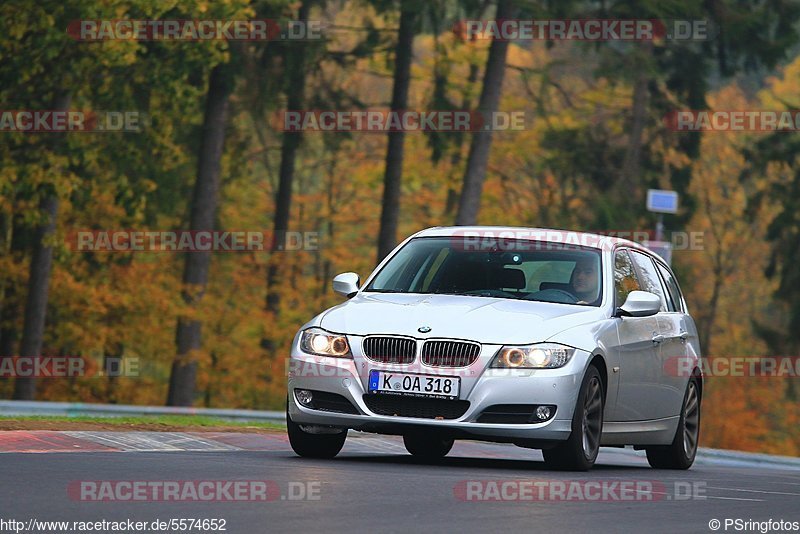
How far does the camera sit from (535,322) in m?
12.4

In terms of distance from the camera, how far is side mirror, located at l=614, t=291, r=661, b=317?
13.4 metres

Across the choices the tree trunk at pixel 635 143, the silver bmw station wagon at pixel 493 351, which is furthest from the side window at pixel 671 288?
the tree trunk at pixel 635 143

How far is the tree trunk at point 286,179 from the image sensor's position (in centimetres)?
3841

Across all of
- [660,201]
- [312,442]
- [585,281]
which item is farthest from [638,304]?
[660,201]

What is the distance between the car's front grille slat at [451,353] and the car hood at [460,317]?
5cm

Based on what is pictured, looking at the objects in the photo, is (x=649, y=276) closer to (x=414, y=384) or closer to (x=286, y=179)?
(x=414, y=384)

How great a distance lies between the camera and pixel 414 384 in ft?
39.8

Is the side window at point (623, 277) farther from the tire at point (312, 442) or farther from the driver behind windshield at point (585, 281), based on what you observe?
the tire at point (312, 442)

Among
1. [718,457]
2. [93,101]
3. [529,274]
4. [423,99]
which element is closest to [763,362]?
[423,99]

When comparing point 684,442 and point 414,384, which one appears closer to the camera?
point 414,384

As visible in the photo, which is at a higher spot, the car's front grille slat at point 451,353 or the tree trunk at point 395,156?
the tree trunk at point 395,156

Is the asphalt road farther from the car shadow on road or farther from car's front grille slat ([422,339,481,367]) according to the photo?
car's front grille slat ([422,339,481,367])

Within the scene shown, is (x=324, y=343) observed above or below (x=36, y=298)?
Result: above

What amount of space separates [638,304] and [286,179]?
1292 inches
